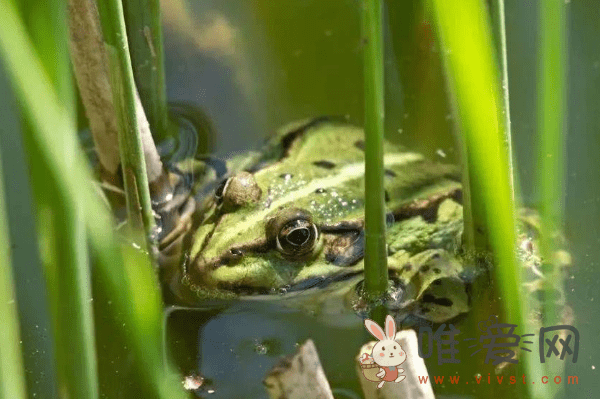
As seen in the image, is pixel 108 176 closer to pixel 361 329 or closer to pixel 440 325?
pixel 361 329

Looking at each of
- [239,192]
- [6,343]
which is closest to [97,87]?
[239,192]

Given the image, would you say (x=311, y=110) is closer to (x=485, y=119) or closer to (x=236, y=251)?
(x=236, y=251)

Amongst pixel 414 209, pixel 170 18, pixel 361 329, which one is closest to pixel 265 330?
pixel 361 329

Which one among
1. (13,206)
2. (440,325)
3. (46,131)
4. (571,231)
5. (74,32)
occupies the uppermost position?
(74,32)

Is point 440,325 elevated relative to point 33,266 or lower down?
lower down

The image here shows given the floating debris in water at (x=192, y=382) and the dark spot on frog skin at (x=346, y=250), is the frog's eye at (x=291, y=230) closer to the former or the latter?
the dark spot on frog skin at (x=346, y=250)

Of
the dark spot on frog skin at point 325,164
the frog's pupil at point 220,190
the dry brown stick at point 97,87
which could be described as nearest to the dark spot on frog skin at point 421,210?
the dark spot on frog skin at point 325,164

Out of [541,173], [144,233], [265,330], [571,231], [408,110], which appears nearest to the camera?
[541,173]

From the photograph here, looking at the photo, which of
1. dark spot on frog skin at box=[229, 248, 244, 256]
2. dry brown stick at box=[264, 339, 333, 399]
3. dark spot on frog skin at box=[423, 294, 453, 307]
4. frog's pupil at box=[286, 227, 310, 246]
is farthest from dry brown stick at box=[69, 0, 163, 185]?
dark spot on frog skin at box=[423, 294, 453, 307]
